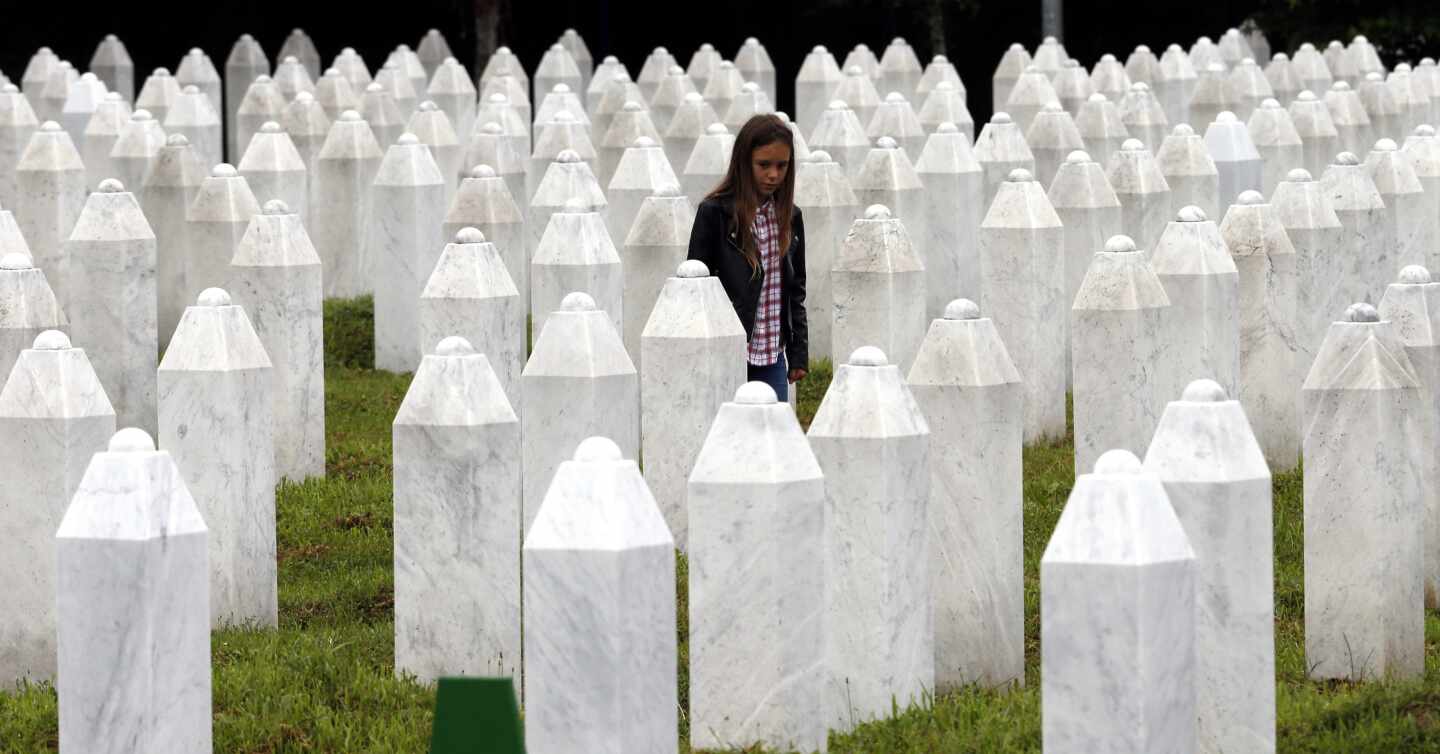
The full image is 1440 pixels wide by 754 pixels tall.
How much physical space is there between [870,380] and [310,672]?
1650mm

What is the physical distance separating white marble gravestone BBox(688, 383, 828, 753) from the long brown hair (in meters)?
2.48

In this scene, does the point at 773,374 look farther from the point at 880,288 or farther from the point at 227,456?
the point at 227,456

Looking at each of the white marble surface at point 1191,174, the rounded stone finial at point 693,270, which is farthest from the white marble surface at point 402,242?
the rounded stone finial at point 693,270

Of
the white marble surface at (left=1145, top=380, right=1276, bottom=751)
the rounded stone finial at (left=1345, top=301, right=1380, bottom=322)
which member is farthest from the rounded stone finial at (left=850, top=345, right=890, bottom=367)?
the rounded stone finial at (left=1345, top=301, right=1380, bottom=322)

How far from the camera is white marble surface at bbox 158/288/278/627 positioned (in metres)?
6.84

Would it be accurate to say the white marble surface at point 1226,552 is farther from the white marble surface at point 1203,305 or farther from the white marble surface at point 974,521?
the white marble surface at point 1203,305

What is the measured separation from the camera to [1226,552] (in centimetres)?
555

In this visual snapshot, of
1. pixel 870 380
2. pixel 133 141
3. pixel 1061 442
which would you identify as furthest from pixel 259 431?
pixel 133 141

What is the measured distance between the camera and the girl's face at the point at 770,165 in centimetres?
790

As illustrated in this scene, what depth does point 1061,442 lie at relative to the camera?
30.6ft

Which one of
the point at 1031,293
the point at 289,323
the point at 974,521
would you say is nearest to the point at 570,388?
the point at 974,521

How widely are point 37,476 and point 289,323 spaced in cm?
238

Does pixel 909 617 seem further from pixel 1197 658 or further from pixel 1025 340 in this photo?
pixel 1025 340

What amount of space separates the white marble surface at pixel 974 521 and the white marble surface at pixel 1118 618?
1.22 meters
